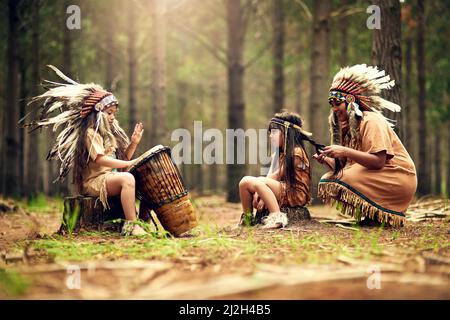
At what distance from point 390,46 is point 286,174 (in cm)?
268

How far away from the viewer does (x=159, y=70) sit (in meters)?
11.0

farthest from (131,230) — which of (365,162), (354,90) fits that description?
(354,90)

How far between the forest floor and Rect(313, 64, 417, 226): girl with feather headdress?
0.51m

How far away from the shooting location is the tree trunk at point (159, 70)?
431 inches

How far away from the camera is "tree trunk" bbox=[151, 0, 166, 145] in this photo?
10.9 m

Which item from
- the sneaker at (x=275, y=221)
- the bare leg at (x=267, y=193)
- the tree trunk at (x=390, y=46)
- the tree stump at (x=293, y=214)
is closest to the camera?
the sneaker at (x=275, y=221)

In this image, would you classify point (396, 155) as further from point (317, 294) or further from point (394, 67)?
point (317, 294)

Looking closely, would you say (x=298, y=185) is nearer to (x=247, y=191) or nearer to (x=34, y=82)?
(x=247, y=191)

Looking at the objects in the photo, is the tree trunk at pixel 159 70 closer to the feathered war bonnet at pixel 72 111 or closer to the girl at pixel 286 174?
the feathered war bonnet at pixel 72 111

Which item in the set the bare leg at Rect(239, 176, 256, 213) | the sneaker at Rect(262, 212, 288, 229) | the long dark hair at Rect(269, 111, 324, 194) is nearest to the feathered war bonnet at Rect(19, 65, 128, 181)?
the bare leg at Rect(239, 176, 256, 213)

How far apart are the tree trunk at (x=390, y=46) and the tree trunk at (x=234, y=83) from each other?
4.75 m

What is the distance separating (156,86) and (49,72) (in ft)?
14.5

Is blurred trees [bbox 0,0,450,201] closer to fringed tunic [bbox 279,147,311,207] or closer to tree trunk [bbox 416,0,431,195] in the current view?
tree trunk [bbox 416,0,431,195]

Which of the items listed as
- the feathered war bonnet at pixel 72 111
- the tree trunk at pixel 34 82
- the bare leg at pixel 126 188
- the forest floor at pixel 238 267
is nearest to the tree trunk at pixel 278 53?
the tree trunk at pixel 34 82
